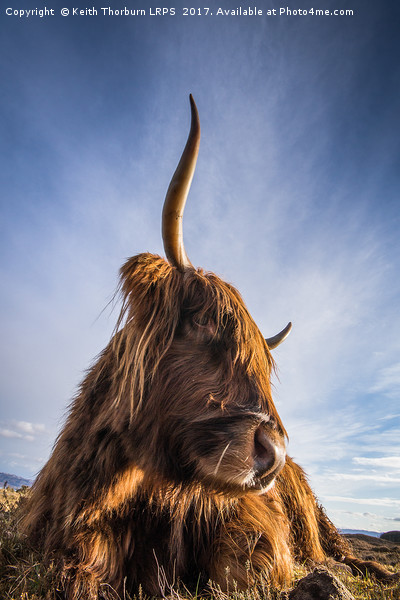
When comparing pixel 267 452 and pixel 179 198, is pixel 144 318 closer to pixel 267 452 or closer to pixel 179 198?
pixel 179 198

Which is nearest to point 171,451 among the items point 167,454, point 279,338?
point 167,454

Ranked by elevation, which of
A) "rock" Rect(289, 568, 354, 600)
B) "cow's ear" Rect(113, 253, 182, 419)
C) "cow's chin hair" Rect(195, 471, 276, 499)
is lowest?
"rock" Rect(289, 568, 354, 600)

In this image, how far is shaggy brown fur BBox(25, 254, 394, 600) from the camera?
221cm

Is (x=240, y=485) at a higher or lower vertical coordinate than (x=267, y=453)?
lower

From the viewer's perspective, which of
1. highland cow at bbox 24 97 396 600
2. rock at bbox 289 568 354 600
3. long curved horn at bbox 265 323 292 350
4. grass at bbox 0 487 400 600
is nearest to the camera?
rock at bbox 289 568 354 600

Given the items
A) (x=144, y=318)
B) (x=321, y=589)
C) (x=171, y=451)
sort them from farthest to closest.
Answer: (x=144, y=318) → (x=171, y=451) → (x=321, y=589)

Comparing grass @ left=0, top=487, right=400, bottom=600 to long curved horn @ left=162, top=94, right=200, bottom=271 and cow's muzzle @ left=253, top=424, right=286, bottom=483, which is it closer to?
cow's muzzle @ left=253, top=424, right=286, bottom=483


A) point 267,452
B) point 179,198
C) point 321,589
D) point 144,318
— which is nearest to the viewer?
point 321,589

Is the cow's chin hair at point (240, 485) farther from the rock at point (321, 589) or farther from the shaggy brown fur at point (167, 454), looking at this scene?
the rock at point (321, 589)

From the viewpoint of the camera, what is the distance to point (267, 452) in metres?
2.06

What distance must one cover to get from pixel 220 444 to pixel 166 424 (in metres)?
0.36

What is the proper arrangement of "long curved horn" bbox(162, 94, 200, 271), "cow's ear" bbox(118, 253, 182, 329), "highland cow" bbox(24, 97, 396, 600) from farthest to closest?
"cow's ear" bbox(118, 253, 182, 329)
"long curved horn" bbox(162, 94, 200, 271)
"highland cow" bbox(24, 97, 396, 600)

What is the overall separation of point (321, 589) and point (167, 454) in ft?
3.18

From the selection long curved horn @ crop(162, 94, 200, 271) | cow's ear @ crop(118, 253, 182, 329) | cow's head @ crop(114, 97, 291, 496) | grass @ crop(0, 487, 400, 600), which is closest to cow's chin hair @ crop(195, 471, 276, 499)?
cow's head @ crop(114, 97, 291, 496)
